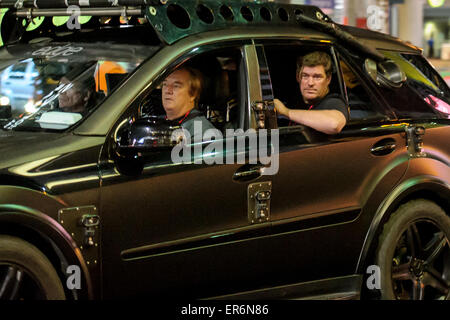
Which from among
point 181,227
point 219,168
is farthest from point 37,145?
point 219,168

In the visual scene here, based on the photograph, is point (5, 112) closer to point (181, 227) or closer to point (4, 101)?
point (4, 101)

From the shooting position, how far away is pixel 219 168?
4.19m

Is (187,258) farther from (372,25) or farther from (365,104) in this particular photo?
(372,25)

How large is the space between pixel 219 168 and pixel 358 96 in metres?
1.27

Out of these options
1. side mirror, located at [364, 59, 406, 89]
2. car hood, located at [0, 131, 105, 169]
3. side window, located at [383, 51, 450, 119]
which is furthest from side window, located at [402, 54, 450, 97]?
car hood, located at [0, 131, 105, 169]

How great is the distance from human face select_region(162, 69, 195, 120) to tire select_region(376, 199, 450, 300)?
1.40m

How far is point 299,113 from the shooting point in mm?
4672

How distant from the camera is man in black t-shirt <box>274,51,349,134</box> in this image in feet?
15.6

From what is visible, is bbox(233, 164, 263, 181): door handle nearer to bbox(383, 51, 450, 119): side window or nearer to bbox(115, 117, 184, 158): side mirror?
bbox(115, 117, 184, 158): side mirror

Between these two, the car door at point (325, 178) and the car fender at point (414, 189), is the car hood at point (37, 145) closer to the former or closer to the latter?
the car door at point (325, 178)

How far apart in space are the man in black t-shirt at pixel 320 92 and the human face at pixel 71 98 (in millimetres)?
1195

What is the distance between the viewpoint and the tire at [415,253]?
16.7 ft

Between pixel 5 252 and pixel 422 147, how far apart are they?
2690mm
